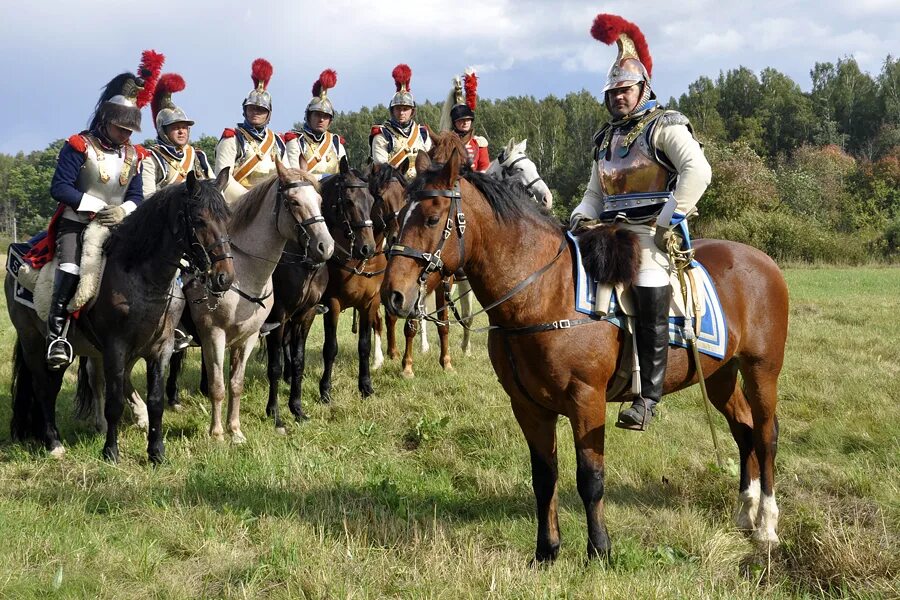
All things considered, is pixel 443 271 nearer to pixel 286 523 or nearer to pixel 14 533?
pixel 286 523

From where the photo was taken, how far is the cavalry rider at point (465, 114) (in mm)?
9656

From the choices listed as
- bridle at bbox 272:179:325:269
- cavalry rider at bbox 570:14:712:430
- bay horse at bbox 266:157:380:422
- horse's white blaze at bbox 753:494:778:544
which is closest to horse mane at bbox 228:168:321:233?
bridle at bbox 272:179:325:269

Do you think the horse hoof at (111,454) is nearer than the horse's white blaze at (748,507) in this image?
No

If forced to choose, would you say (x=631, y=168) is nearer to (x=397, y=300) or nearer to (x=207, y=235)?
(x=397, y=300)

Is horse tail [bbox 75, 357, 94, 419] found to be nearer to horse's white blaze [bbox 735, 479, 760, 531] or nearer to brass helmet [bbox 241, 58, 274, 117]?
brass helmet [bbox 241, 58, 274, 117]

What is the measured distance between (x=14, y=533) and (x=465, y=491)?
3078 millimetres

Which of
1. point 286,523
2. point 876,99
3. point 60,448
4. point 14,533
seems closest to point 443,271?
point 286,523

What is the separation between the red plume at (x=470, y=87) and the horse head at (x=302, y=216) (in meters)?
4.15

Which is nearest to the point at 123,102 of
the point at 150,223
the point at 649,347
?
the point at 150,223

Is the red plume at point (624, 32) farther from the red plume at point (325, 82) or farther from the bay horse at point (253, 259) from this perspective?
the red plume at point (325, 82)

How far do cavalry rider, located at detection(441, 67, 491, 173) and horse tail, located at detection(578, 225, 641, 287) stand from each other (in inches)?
224

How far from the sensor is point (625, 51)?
179 inches

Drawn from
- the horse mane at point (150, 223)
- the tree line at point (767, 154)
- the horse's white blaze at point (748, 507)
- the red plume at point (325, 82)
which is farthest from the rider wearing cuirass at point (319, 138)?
the tree line at point (767, 154)

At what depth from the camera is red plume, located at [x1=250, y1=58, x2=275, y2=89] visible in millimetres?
9203
